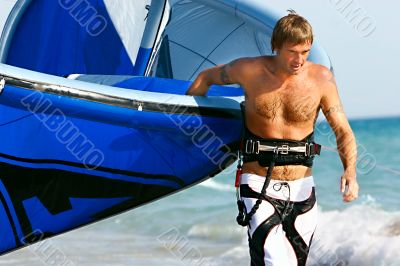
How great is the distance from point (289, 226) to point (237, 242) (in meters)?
5.84

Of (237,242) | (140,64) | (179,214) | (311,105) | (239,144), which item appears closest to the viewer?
(311,105)

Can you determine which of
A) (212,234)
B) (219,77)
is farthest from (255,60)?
(212,234)

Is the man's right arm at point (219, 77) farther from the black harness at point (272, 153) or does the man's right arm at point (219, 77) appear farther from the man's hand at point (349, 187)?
→ the man's hand at point (349, 187)

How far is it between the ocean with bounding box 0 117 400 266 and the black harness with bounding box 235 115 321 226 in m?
1.50

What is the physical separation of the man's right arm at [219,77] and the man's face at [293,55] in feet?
0.94

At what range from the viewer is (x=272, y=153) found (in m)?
4.23

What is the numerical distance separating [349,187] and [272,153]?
0.41m

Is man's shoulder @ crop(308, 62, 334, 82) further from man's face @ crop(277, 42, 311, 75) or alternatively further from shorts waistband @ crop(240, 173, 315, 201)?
shorts waistband @ crop(240, 173, 315, 201)

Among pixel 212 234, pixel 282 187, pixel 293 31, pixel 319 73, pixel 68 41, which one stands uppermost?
pixel 293 31

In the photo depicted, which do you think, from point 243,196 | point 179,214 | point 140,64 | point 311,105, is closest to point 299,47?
point 311,105

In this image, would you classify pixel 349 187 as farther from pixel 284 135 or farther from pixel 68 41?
pixel 68 41

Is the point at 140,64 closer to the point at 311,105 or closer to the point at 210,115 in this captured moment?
the point at 210,115

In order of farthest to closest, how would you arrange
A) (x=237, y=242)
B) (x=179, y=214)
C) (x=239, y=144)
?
(x=179, y=214)
(x=237, y=242)
(x=239, y=144)

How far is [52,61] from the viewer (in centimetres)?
729
